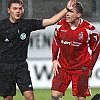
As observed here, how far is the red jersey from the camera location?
9.13 metres

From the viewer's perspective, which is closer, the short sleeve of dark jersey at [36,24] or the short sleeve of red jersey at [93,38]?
the short sleeve of dark jersey at [36,24]

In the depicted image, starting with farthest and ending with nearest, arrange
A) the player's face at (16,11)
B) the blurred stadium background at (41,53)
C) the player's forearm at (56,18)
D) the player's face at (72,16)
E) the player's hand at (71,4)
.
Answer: the blurred stadium background at (41,53) < the player's face at (72,16) < the player's face at (16,11) < the player's forearm at (56,18) < the player's hand at (71,4)

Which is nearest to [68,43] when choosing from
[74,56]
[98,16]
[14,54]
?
[74,56]

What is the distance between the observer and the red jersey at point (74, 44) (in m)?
9.13

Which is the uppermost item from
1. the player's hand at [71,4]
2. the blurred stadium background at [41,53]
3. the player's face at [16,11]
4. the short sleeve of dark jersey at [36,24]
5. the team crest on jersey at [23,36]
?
the player's hand at [71,4]

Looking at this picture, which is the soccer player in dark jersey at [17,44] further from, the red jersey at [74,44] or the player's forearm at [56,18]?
the red jersey at [74,44]

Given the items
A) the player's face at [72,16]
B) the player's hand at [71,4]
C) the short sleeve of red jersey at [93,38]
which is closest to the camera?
the player's hand at [71,4]

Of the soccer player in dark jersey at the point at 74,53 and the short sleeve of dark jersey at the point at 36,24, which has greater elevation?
the short sleeve of dark jersey at the point at 36,24

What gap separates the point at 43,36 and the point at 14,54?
177 inches

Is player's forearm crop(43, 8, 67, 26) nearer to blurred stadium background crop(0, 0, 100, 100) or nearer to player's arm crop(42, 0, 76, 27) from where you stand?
player's arm crop(42, 0, 76, 27)

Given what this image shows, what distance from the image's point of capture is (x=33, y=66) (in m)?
13.3

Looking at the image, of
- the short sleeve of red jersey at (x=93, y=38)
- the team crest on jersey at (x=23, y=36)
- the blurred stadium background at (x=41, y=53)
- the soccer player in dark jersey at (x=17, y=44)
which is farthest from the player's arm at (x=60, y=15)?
the blurred stadium background at (x=41, y=53)

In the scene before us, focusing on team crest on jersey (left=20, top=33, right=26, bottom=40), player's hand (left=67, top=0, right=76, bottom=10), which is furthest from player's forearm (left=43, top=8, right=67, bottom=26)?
team crest on jersey (left=20, top=33, right=26, bottom=40)

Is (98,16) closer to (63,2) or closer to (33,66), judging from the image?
(63,2)
